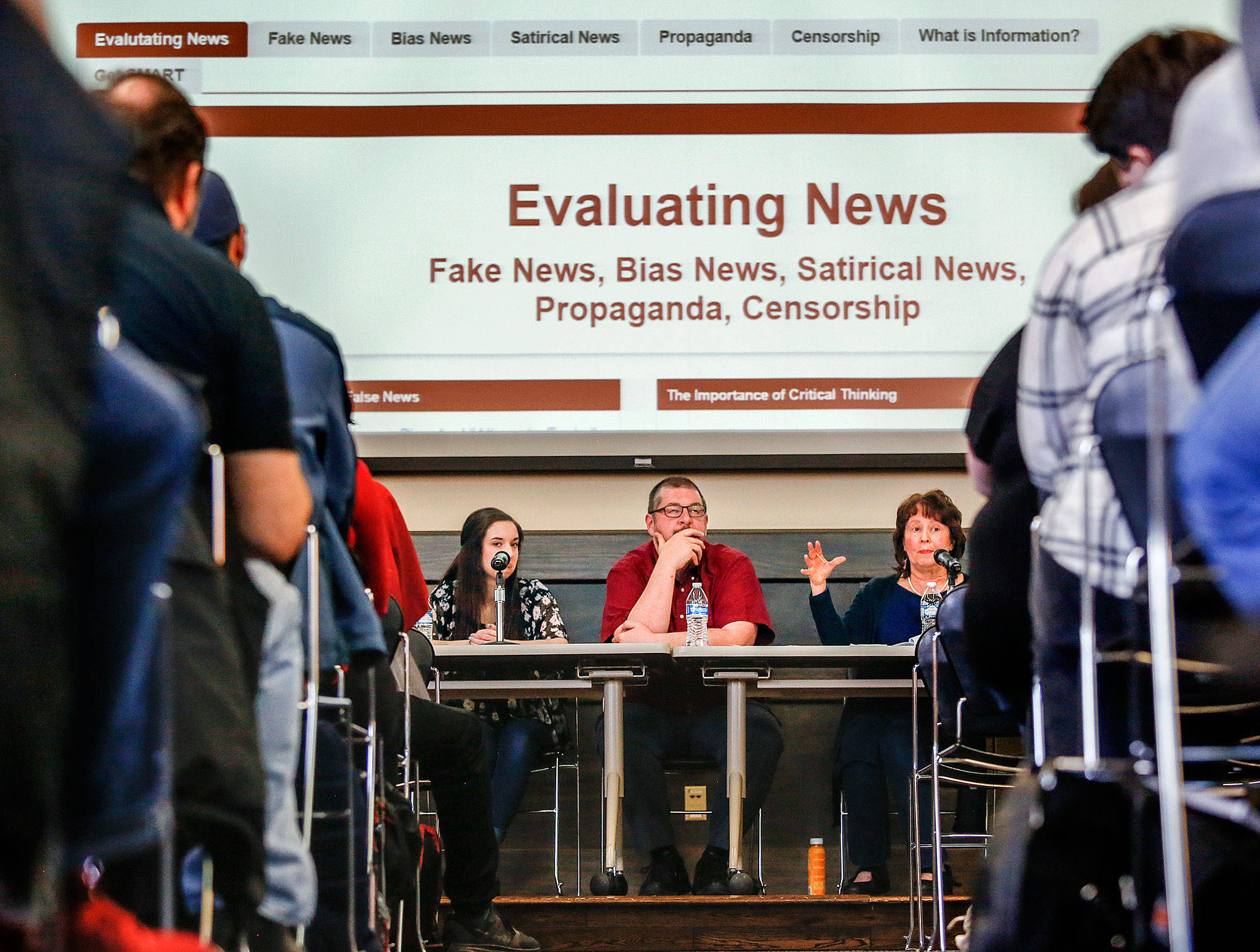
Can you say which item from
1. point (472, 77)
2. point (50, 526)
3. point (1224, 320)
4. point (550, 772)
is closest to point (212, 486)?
point (50, 526)

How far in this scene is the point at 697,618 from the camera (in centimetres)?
381

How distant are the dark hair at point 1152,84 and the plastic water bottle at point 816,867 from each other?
283 cm

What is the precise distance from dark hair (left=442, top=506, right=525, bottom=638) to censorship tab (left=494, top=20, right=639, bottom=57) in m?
1.67

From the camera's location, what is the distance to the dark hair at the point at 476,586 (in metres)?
4.04

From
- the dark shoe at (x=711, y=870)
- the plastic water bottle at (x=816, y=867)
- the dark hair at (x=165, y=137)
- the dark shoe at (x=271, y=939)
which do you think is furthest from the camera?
the plastic water bottle at (x=816, y=867)

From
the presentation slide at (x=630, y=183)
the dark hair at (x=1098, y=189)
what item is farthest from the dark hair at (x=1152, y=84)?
the presentation slide at (x=630, y=183)

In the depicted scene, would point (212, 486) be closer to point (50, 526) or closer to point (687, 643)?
point (50, 526)

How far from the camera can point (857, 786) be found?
389 cm

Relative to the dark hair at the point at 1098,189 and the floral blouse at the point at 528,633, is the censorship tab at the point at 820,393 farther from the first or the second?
the dark hair at the point at 1098,189

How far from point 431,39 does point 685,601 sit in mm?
2172

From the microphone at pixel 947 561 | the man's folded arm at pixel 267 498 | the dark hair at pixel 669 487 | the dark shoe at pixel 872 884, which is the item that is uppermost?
the dark hair at pixel 669 487

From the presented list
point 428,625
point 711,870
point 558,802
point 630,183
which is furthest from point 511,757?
point 630,183

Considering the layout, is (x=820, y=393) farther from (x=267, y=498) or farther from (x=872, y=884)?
(x=267, y=498)

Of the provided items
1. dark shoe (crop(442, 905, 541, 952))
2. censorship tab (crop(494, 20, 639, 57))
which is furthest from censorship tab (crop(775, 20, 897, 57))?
dark shoe (crop(442, 905, 541, 952))
